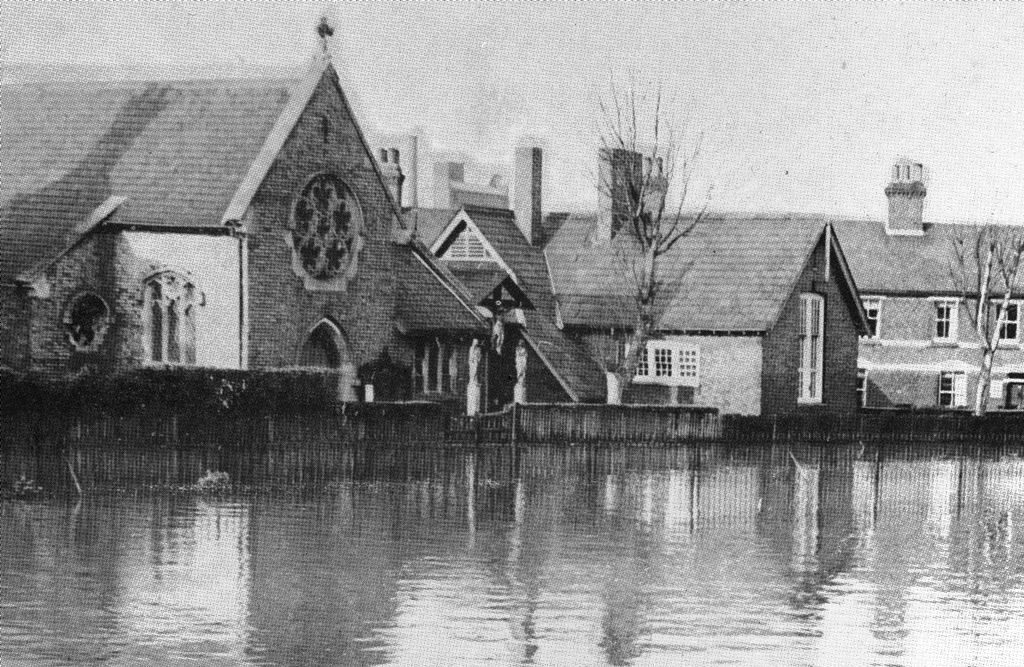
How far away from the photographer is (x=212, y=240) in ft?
126

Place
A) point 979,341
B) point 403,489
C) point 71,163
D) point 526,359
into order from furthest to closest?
point 979,341, point 526,359, point 71,163, point 403,489

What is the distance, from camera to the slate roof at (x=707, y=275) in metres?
53.7

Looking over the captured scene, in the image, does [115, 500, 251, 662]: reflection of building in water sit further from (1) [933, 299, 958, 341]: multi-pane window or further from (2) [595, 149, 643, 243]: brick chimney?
(1) [933, 299, 958, 341]: multi-pane window

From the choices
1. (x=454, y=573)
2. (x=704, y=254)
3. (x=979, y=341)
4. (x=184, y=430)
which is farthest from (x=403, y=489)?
(x=979, y=341)

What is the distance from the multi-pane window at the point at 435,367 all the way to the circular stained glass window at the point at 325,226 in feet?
13.4

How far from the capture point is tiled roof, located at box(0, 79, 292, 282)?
34125 mm

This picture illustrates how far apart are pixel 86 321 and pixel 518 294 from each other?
17.4 m

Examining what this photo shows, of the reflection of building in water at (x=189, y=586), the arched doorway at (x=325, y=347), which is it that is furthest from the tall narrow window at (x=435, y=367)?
the reflection of building in water at (x=189, y=586)

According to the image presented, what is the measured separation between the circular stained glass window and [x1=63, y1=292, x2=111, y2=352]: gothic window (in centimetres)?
574

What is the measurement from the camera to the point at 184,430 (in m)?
28.5

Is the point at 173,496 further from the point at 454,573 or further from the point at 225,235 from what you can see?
the point at 225,235

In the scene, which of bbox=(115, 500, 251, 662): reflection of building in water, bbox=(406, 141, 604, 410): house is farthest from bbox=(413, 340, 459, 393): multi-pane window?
bbox=(115, 500, 251, 662): reflection of building in water

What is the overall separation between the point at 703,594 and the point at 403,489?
35.7ft

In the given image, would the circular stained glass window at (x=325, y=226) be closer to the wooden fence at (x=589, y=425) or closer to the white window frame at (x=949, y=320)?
the wooden fence at (x=589, y=425)
